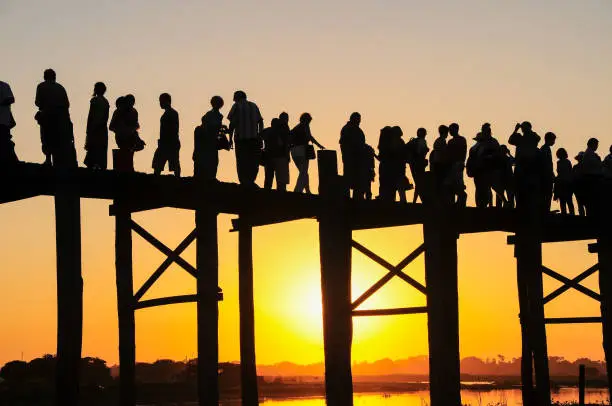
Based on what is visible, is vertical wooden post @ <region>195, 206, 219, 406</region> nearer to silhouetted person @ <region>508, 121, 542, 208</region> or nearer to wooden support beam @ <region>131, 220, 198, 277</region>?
wooden support beam @ <region>131, 220, 198, 277</region>

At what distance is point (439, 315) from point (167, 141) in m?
5.16

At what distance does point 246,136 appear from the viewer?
19109 mm

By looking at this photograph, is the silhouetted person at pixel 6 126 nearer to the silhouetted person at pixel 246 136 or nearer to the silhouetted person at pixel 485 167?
the silhouetted person at pixel 246 136

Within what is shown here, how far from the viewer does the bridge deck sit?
15.7 m

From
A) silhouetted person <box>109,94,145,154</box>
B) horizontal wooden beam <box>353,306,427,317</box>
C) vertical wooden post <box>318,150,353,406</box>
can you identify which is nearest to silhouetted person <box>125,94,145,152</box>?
silhouetted person <box>109,94,145,154</box>

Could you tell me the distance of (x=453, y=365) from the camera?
1914 cm

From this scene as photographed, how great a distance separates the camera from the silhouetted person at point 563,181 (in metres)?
23.8

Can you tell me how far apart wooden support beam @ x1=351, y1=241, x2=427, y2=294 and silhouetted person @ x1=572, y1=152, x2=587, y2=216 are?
5.39m

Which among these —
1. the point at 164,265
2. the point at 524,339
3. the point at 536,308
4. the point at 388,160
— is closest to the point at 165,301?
the point at 164,265

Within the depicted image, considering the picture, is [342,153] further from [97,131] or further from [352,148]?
[97,131]

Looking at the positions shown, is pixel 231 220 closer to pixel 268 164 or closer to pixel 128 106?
pixel 268 164

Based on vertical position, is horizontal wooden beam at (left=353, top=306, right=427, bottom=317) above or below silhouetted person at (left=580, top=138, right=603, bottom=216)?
below

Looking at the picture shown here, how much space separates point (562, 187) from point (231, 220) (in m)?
6.91


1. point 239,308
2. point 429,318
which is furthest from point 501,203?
point 239,308
